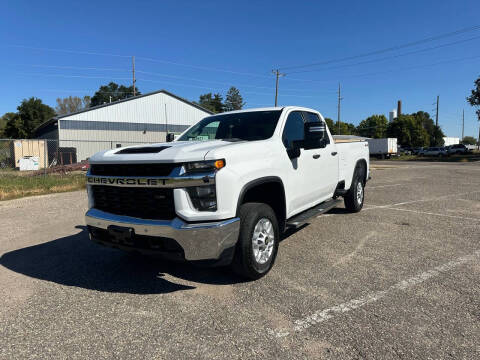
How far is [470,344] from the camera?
243 centimetres

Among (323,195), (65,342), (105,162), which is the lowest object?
(65,342)

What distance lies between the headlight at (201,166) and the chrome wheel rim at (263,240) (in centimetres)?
83

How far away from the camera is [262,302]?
3143 millimetres

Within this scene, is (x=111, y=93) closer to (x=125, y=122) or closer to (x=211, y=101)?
(x=211, y=101)

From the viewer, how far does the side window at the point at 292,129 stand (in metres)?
4.23

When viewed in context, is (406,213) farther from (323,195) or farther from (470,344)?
(470,344)

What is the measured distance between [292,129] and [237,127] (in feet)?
2.50

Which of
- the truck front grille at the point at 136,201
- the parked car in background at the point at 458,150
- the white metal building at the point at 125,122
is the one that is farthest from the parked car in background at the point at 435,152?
the truck front grille at the point at 136,201

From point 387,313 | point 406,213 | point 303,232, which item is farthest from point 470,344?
point 406,213

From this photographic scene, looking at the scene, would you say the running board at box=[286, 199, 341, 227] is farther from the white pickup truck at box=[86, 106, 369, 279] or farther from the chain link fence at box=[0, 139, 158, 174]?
the chain link fence at box=[0, 139, 158, 174]

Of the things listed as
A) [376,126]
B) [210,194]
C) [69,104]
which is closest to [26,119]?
[69,104]

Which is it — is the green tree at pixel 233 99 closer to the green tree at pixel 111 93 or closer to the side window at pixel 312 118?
the green tree at pixel 111 93

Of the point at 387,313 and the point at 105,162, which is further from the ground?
the point at 105,162

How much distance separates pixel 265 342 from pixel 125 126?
37.3 metres
